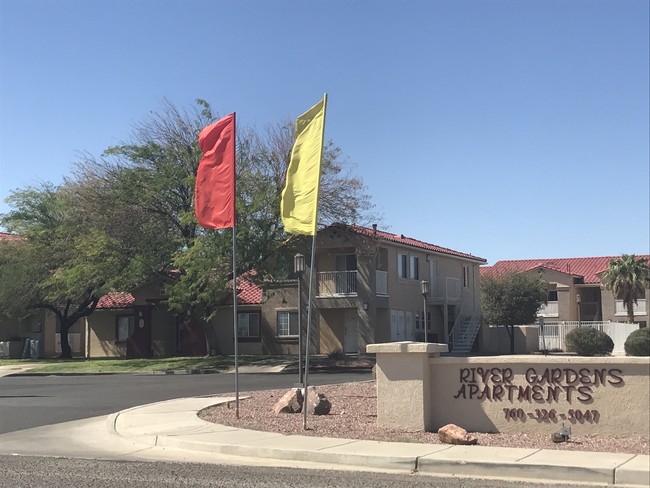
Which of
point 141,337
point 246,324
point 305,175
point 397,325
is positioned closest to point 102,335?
point 141,337

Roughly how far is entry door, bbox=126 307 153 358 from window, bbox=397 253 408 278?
47.5 ft

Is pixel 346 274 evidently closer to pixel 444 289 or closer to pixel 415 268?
pixel 415 268

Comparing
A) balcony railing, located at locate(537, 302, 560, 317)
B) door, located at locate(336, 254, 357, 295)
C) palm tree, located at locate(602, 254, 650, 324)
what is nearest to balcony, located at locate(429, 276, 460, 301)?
door, located at locate(336, 254, 357, 295)

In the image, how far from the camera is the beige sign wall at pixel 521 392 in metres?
10.5

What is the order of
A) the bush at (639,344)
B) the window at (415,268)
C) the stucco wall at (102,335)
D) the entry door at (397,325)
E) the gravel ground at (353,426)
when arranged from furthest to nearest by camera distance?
1. the stucco wall at (102,335)
2. the window at (415,268)
3. the entry door at (397,325)
4. the bush at (639,344)
5. the gravel ground at (353,426)

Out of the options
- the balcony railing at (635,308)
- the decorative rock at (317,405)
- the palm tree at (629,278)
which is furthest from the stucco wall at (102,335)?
the balcony railing at (635,308)

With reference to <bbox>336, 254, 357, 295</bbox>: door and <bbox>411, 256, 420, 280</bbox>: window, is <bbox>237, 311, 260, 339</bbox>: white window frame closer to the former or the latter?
<bbox>336, 254, 357, 295</bbox>: door

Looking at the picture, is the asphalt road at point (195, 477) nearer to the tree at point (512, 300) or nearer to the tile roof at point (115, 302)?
the tree at point (512, 300)

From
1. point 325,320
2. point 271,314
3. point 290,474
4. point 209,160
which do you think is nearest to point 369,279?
point 325,320

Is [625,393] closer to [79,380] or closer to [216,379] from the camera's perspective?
[216,379]

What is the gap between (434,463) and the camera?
9133 mm

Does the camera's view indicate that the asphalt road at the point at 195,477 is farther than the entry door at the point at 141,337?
No

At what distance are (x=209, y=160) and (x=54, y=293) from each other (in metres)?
25.1

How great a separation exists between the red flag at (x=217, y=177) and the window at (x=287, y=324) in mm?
24576
